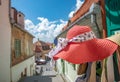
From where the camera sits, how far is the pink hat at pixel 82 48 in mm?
2232

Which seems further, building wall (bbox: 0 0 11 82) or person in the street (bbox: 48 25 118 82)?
building wall (bbox: 0 0 11 82)

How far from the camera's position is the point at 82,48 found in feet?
7.50

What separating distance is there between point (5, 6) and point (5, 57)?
2925 mm

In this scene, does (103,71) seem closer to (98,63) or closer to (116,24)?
(98,63)

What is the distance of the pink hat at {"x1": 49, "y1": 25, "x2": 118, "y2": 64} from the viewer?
2.23m

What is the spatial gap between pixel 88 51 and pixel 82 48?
0.20ft

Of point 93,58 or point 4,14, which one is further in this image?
point 4,14

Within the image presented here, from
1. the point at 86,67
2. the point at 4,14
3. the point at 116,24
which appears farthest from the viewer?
the point at 4,14

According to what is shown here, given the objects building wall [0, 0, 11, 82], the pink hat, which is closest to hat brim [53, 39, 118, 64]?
the pink hat

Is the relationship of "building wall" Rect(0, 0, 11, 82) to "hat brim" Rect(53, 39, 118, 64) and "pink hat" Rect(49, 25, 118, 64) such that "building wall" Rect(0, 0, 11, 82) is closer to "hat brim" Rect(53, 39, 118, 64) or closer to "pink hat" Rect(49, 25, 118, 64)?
"pink hat" Rect(49, 25, 118, 64)

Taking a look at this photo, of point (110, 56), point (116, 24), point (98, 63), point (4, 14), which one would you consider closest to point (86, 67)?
point (98, 63)

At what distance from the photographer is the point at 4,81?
559 inches

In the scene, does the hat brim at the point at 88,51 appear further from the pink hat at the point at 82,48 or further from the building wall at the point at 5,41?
the building wall at the point at 5,41

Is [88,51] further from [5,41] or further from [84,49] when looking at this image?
[5,41]
